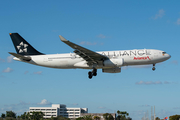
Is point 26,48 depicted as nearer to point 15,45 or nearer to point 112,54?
point 15,45

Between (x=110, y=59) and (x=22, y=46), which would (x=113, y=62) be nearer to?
(x=110, y=59)

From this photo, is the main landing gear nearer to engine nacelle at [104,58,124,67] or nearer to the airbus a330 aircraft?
the airbus a330 aircraft

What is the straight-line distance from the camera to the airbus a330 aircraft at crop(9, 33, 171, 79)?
45.3 metres

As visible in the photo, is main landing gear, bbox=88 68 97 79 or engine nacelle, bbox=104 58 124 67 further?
main landing gear, bbox=88 68 97 79

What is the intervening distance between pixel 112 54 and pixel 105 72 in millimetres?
5949

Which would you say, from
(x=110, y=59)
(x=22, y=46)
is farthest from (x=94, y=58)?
(x=22, y=46)

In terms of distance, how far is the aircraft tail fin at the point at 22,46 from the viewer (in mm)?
52469

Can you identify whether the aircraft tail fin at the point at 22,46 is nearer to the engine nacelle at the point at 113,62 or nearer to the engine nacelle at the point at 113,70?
the engine nacelle at the point at 113,70

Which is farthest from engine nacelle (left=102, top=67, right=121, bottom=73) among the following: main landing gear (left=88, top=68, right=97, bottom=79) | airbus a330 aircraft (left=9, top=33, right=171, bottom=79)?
main landing gear (left=88, top=68, right=97, bottom=79)

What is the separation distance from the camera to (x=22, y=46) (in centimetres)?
5328

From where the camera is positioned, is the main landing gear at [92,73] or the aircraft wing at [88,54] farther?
the main landing gear at [92,73]

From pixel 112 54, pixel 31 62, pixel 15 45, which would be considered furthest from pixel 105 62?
pixel 15 45

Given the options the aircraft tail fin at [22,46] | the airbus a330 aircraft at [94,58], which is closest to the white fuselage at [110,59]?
the airbus a330 aircraft at [94,58]

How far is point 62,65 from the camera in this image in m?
48.3
